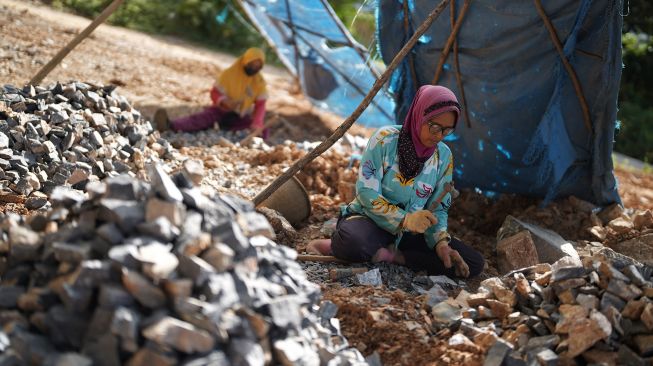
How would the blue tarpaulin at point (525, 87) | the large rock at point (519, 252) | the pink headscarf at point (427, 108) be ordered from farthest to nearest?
the blue tarpaulin at point (525, 87) → the large rock at point (519, 252) → the pink headscarf at point (427, 108)

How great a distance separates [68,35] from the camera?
881 cm

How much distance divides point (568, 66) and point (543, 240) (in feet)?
3.81

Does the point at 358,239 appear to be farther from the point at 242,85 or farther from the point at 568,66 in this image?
the point at 242,85

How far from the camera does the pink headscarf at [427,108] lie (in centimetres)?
382

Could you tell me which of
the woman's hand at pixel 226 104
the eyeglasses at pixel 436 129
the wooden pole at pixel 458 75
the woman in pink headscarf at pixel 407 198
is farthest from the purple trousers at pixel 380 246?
the woman's hand at pixel 226 104

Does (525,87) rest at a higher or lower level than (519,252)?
higher

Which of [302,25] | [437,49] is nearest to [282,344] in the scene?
[437,49]

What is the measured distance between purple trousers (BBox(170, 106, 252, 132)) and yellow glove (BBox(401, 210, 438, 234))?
366 cm

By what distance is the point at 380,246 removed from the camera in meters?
4.09

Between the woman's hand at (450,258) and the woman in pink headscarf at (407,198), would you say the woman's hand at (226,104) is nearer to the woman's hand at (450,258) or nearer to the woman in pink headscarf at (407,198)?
the woman in pink headscarf at (407,198)

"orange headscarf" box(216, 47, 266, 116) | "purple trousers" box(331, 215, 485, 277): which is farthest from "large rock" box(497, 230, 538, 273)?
"orange headscarf" box(216, 47, 266, 116)

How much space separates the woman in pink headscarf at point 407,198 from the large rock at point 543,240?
2.02 ft

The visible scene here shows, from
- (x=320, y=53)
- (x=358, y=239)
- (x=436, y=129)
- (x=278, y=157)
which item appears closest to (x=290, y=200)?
(x=358, y=239)

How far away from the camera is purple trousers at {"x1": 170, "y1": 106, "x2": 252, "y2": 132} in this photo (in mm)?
7004
